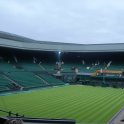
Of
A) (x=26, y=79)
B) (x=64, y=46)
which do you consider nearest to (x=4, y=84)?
(x=26, y=79)

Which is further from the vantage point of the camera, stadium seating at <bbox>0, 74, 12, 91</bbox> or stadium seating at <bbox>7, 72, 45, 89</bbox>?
stadium seating at <bbox>7, 72, 45, 89</bbox>

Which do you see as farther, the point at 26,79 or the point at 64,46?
the point at 64,46

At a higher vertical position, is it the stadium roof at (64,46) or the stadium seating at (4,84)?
the stadium roof at (64,46)

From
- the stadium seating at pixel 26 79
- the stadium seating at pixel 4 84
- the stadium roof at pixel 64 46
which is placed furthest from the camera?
the stadium roof at pixel 64 46

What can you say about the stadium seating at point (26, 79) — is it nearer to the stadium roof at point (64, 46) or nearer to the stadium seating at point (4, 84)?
the stadium seating at point (4, 84)

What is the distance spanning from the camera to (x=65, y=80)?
55250 millimetres

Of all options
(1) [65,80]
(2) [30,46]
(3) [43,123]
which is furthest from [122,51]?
(3) [43,123]

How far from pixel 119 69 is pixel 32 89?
76.0ft

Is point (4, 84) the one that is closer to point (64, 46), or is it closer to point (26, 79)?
point (26, 79)

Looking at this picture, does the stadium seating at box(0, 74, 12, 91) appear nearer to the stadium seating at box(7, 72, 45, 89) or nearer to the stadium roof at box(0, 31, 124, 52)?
the stadium seating at box(7, 72, 45, 89)

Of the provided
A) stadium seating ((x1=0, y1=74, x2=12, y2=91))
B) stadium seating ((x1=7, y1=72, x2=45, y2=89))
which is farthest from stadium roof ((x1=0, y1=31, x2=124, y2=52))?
stadium seating ((x1=0, y1=74, x2=12, y2=91))

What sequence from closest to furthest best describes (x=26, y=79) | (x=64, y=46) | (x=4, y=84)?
(x=4, y=84) → (x=26, y=79) → (x=64, y=46)

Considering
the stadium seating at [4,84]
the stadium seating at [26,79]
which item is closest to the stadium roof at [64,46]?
the stadium seating at [26,79]

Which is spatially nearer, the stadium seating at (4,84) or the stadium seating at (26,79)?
the stadium seating at (4,84)
